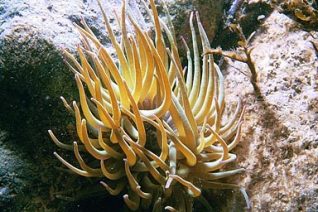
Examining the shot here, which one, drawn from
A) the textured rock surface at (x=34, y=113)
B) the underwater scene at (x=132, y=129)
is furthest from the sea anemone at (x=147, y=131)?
the textured rock surface at (x=34, y=113)

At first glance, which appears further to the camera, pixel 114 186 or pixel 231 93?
pixel 231 93

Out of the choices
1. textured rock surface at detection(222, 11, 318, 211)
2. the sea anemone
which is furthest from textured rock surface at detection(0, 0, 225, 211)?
textured rock surface at detection(222, 11, 318, 211)

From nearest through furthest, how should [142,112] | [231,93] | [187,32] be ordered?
[142,112] < [231,93] < [187,32]

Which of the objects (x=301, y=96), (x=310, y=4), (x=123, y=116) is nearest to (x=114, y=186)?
(x=123, y=116)

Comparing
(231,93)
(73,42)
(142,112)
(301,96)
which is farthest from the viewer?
(231,93)

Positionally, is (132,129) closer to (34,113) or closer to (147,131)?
(147,131)

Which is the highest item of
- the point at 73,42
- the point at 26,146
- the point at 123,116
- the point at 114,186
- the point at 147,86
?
the point at 73,42

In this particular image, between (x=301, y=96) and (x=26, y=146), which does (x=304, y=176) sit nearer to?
(x=301, y=96)
